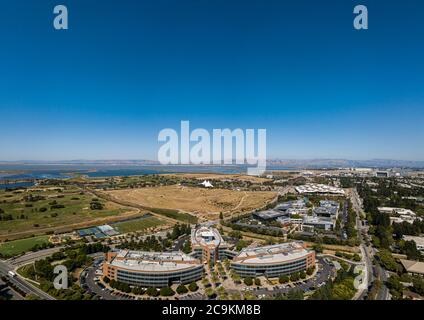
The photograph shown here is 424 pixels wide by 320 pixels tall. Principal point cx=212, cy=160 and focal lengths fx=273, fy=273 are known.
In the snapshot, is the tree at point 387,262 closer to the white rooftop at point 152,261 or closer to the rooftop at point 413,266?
the rooftop at point 413,266

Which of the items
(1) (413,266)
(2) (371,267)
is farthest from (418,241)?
(2) (371,267)

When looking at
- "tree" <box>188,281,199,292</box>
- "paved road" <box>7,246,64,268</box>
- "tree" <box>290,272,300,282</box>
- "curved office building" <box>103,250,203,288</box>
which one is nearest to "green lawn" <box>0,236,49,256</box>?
"paved road" <box>7,246,64,268</box>

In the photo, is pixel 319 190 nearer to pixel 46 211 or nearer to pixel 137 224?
pixel 137 224

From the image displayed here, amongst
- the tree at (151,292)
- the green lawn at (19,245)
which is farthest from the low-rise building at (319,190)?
the green lawn at (19,245)

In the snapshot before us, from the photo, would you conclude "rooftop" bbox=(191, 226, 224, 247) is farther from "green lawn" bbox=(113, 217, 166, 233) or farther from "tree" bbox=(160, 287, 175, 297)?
"green lawn" bbox=(113, 217, 166, 233)

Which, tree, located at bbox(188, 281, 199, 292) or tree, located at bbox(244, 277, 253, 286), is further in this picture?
tree, located at bbox(244, 277, 253, 286)

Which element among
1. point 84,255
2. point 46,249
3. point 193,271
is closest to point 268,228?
point 193,271
